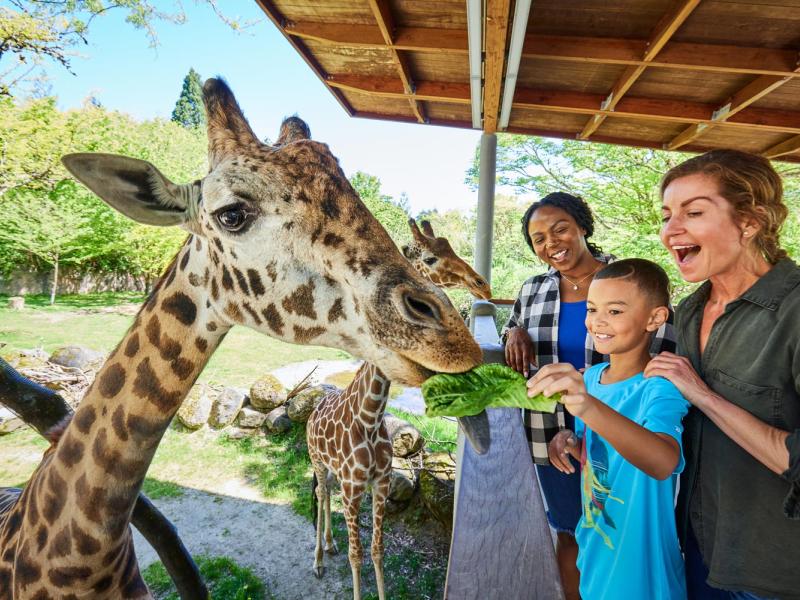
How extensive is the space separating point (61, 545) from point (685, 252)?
241 centimetres

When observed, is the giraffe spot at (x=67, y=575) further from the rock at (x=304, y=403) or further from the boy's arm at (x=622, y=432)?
the rock at (x=304, y=403)

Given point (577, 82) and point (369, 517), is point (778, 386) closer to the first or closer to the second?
point (577, 82)

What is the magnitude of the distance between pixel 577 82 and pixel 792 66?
1503 millimetres

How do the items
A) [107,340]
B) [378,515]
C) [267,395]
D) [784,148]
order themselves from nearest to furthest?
[378,515]
[784,148]
[267,395]
[107,340]

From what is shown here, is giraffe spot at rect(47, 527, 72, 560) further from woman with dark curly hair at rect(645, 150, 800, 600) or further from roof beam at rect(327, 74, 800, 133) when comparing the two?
roof beam at rect(327, 74, 800, 133)

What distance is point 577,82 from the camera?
371 cm

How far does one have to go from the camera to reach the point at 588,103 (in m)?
3.93

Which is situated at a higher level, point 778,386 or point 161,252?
point 161,252

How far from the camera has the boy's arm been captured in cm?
110

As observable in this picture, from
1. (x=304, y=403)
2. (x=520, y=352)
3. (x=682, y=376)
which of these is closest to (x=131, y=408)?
(x=682, y=376)

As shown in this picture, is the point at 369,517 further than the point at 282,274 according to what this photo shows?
Yes

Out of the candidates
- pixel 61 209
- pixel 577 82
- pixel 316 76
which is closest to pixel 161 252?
pixel 61 209

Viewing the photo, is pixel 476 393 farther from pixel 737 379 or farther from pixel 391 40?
pixel 391 40

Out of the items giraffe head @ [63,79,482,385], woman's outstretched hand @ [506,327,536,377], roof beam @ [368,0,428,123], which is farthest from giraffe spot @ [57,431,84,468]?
roof beam @ [368,0,428,123]
